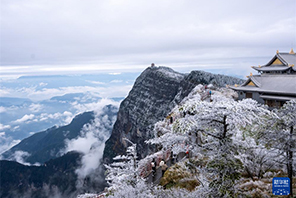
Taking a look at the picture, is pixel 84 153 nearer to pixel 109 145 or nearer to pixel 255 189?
pixel 109 145

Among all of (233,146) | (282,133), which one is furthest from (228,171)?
(282,133)

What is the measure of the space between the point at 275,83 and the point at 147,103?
91.1 meters

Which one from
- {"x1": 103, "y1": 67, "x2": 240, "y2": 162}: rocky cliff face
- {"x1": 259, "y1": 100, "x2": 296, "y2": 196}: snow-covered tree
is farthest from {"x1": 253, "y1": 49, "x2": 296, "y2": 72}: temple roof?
{"x1": 103, "y1": 67, "x2": 240, "y2": 162}: rocky cliff face

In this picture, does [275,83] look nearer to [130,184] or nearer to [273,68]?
[273,68]

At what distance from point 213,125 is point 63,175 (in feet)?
524

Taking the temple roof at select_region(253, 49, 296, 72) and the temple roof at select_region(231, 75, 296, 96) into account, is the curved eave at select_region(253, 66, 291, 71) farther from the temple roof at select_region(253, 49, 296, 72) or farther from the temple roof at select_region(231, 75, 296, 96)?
the temple roof at select_region(231, 75, 296, 96)

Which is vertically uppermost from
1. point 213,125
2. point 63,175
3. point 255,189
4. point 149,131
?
point 213,125

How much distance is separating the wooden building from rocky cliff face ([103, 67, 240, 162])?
47508mm

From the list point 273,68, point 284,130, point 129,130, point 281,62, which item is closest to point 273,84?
point 273,68

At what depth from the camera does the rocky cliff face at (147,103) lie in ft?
335

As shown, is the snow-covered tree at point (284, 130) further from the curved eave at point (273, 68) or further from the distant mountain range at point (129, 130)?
the distant mountain range at point (129, 130)

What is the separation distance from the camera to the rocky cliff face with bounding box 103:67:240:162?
102000 millimetres

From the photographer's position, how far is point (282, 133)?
11719mm

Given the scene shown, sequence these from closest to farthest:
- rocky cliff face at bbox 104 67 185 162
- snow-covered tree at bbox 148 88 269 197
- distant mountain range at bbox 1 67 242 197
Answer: snow-covered tree at bbox 148 88 269 197, rocky cliff face at bbox 104 67 185 162, distant mountain range at bbox 1 67 242 197
